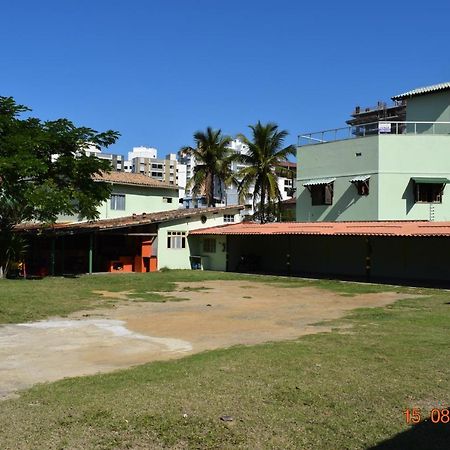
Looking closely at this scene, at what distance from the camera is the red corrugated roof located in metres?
24.2

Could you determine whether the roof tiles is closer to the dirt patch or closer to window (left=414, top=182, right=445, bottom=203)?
window (left=414, top=182, right=445, bottom=203)

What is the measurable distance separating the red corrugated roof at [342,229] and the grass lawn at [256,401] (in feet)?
49.1

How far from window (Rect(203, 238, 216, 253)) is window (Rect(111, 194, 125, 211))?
6.31m

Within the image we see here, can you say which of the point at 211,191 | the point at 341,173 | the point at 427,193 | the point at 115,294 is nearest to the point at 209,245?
the point at 341,173

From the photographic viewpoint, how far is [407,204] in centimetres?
2945

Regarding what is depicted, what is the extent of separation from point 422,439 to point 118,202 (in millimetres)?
33081

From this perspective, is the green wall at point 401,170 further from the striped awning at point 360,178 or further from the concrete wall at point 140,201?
the concrete wall at point 140,201

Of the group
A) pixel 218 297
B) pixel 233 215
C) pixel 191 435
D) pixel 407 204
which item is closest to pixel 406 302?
pixel 218 297

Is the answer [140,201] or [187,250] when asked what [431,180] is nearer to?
[187,250]

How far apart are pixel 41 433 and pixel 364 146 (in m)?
27.5

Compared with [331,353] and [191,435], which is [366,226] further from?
[191,435]

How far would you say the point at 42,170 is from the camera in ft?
77.9

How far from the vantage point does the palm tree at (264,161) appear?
4041 centimetres

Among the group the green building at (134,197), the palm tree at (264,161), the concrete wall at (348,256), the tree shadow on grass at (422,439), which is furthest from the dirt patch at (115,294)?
the palm tree at (264,161)
